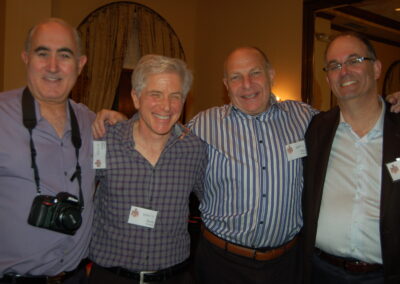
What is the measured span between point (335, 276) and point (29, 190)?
1626 millimetres

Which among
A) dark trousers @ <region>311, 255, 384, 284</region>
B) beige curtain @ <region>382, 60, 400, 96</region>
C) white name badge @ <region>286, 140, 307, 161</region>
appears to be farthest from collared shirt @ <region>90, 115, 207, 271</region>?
beige curtain @ <region>382, 60, 400, 96</region>

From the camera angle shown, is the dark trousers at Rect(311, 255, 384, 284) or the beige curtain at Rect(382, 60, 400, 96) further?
the beige curtain at Rect(382, 60, 400, 96)

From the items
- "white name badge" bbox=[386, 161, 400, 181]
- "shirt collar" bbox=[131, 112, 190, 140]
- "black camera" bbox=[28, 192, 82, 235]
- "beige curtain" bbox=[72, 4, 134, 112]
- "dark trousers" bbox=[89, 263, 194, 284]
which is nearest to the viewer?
"black camera" bbox=[28, 192, 82, 235]

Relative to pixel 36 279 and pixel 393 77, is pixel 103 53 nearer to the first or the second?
pixel 393 77

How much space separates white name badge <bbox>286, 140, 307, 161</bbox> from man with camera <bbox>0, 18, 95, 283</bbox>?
1149mm

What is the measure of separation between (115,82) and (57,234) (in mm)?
4721

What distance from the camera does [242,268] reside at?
2098 millimetres

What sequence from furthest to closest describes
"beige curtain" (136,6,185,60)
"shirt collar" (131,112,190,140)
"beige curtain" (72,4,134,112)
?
"beige curtain" (136,6,185,60)
"beige curtain" (72,4,134,112)
"shirt collar" (131,112,190,140)

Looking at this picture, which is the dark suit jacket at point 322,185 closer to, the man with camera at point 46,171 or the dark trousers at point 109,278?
the dark trousers at point 109,278

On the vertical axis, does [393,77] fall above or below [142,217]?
above

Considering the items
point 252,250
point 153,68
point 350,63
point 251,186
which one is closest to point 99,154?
point 153,68

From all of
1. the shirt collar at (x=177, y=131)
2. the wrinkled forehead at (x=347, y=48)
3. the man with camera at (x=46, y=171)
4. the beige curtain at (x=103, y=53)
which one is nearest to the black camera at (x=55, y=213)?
the man with camera at (x=46, y=171)

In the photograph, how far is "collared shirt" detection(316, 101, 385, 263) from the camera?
192 centimetres

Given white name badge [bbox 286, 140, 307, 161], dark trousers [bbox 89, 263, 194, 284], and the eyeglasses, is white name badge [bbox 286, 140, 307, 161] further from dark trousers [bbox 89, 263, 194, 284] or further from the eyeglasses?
dark trousers [bbox 89, 263, 194, 284]
